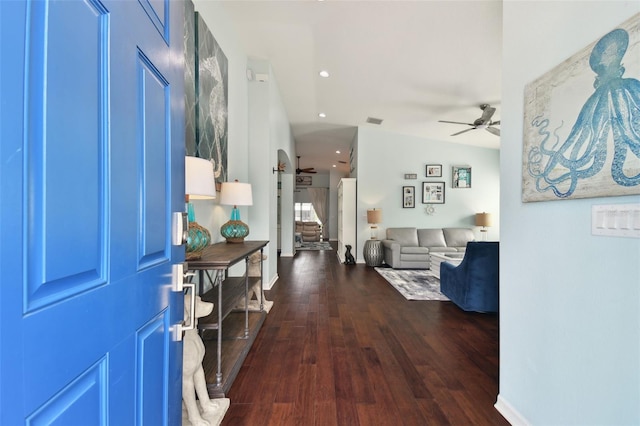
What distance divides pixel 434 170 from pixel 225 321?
5.84m

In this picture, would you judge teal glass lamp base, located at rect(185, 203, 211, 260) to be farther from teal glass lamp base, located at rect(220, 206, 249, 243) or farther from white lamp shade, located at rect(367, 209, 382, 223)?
white lamp shade, located at rect(367, 209, 382, 223)

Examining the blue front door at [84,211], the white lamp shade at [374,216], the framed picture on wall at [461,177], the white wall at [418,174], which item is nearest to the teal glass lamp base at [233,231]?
the blue front door at [84,211]

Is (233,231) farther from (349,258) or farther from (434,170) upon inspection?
(434,170)

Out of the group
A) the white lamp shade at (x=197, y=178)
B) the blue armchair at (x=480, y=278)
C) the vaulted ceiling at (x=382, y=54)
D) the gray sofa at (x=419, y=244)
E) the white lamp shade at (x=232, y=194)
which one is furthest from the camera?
the gray sofa at (x=419, y=244)

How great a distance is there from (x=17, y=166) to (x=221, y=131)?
8.16 ft

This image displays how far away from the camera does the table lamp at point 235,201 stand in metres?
2.47

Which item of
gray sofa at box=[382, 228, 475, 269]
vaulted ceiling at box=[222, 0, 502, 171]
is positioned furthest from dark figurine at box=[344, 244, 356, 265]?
vaulted ceiling at box=[222, 0, 502, 171]

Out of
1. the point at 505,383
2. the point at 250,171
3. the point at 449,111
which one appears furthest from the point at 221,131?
the point at 449,111

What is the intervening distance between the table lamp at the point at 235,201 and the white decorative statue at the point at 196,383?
A: 1.11 meters

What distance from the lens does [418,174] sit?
6.62m

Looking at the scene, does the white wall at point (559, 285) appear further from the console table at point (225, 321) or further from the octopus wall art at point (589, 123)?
the console table at point (225, 321)

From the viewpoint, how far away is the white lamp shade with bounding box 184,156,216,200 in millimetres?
1563

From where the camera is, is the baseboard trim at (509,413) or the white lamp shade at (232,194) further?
the white lamp shade at (232,194)

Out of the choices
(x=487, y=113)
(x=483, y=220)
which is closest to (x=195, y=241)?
(x=487, y=113)
